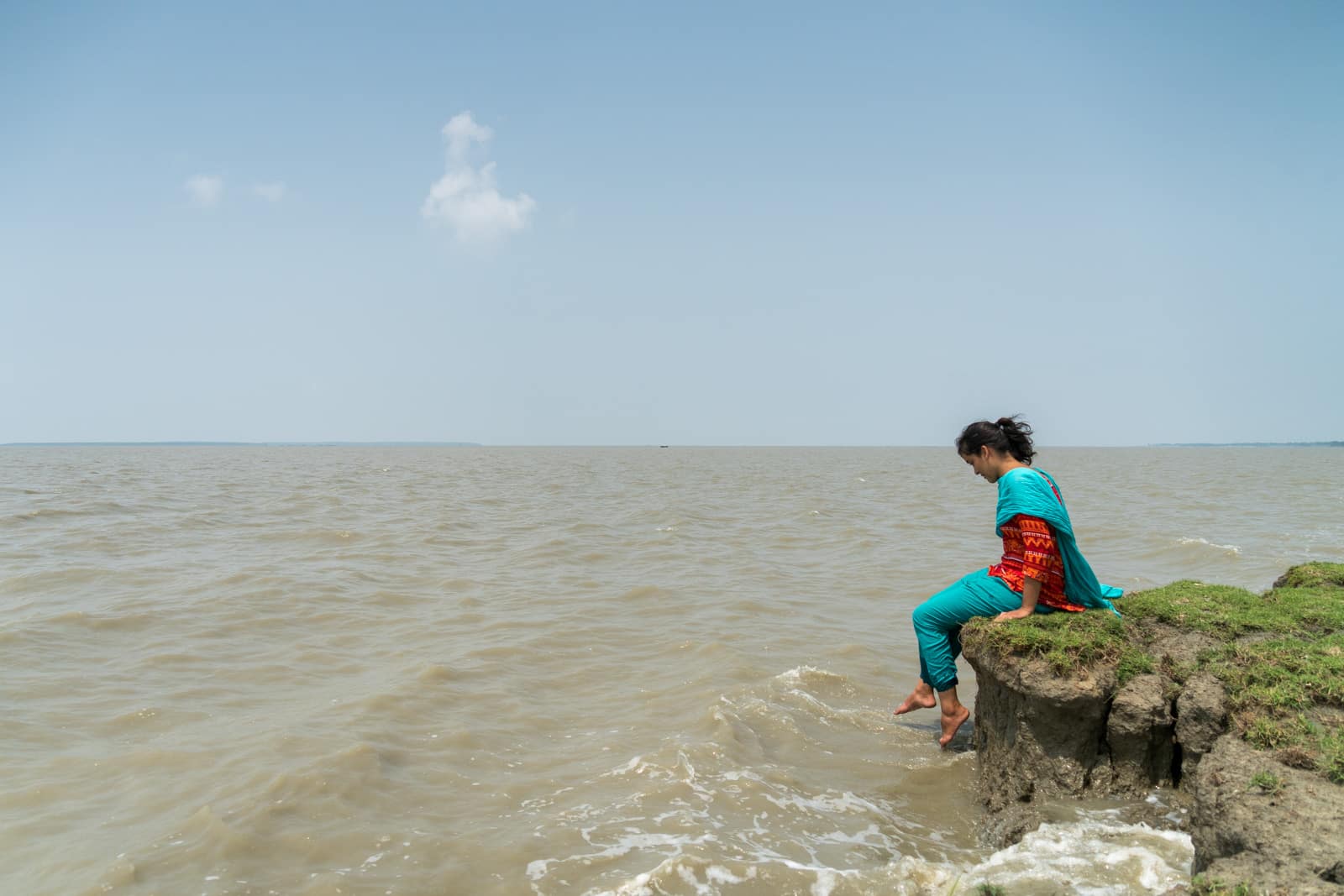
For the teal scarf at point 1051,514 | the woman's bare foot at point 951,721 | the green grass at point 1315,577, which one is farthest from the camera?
the green grass at point 1315,577

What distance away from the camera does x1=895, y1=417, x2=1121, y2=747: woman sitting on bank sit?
16.9 ft

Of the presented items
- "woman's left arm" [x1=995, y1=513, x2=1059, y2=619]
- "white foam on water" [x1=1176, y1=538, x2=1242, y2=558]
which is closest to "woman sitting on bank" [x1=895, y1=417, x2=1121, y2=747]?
"woman's left arm" [x1=995, y1=513, x2=1059, y2=619]

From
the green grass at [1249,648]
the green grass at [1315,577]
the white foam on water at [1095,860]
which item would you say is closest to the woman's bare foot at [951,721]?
the green grass at [1249,648]

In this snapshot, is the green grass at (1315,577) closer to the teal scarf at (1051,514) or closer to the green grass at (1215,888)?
the teal scarf at (1051,514)

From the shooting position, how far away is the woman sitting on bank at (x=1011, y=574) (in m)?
5.16

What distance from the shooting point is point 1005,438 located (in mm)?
5434

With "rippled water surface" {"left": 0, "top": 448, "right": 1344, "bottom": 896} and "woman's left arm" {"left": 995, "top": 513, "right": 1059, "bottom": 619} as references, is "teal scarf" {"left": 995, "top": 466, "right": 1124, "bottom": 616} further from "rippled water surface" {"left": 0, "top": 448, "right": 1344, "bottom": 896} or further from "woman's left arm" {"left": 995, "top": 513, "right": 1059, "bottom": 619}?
"rippled water surface" {"left": 0, "top": 448, "right": 1344, "bottom": 896}

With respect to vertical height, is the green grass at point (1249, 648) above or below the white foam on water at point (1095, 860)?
above

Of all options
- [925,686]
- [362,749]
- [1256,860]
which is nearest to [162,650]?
[362,749]

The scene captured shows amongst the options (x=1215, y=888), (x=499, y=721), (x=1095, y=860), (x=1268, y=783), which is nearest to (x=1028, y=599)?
(x=1095, y=860)

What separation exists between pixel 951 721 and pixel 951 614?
0.88 meters

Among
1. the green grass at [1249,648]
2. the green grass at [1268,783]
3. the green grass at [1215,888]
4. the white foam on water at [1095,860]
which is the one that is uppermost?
the green grass at [1249,648]

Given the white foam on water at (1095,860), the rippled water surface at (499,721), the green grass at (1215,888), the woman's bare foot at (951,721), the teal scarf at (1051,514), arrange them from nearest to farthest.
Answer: the green grass at (1215,888)
the white foam on water at (1095,860)
the rippled water surface at (499,721)
the teal scarf at (1051,514)
the woman's bare foot at (951,721)

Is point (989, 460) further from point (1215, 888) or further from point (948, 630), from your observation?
point (1215, 888)
